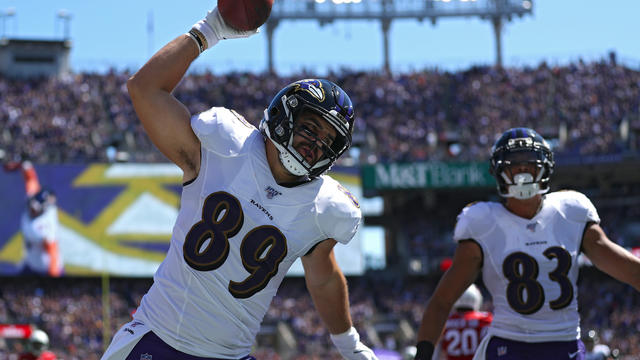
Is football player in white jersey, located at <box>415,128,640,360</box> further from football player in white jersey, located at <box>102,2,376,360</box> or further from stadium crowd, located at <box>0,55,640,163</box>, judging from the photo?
stadium crowd, located at <box>0,55,640,163</box>

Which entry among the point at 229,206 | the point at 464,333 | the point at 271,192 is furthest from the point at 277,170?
the point at 464,333

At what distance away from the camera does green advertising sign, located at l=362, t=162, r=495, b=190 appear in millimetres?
29859

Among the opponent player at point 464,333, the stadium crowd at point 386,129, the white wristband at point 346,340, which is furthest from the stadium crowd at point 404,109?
the white wristband at point 346,340

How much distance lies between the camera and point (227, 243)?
3.21 metres

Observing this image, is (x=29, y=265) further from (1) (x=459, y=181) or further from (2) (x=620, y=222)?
(2) (x=620, y=222)

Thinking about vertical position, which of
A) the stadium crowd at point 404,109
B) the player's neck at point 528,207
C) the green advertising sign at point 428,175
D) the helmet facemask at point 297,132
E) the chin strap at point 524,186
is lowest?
the green advertising sign at point 428,175

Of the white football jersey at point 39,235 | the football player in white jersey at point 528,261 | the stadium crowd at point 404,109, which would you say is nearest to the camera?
the football player in white jersey at point 528,261

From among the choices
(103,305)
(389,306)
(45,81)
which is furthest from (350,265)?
(45,81)

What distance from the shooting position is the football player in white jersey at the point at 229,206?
323cm

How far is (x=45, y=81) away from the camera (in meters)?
32.9

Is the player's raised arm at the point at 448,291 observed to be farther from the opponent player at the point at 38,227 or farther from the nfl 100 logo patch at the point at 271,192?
the opponent player at the point at 38,227

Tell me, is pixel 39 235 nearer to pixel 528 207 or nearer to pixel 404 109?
pixel 404 109

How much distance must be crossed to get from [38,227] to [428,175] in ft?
46.4

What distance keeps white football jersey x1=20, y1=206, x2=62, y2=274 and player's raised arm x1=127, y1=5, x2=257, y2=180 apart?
2649cm
